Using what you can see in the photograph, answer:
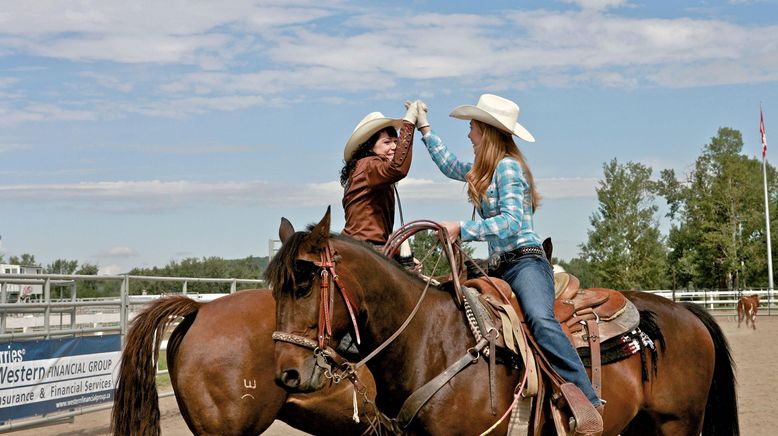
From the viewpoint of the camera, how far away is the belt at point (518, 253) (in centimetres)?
483

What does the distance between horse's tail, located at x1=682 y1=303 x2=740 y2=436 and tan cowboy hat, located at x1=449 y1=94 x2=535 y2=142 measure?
230 centimetres

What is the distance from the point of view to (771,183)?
68812 mm

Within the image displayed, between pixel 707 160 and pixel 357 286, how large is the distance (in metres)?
63.2

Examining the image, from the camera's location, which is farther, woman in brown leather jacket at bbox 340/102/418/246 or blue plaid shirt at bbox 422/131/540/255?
woman in brown leather jacket at bbox 340/102/418/246

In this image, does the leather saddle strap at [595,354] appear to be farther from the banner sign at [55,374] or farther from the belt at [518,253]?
the banner sign at [55,374]

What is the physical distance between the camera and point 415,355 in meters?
4.27

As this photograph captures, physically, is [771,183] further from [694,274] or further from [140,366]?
[140,366]

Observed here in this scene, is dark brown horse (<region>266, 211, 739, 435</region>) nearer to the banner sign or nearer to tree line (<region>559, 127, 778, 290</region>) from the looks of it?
the banner sign

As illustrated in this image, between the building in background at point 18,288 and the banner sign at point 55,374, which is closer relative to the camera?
the banner sign at point 55,374

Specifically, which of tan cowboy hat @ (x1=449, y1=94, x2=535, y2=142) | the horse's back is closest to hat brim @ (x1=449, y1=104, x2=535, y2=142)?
tan cowboy hat @ (x1=449, y1=94, x2=535, y2=142)

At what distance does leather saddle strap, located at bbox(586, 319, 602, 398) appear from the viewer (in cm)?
508

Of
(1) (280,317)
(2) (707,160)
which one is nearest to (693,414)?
(1) (280,317)

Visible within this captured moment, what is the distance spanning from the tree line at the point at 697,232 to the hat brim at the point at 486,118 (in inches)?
1951

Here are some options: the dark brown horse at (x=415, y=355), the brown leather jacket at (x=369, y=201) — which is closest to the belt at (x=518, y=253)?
the dark brown horse at (x=415, y=355)
